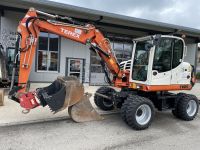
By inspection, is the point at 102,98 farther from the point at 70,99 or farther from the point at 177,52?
the point at 177,52

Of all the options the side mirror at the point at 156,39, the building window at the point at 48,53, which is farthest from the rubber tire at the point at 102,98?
the building window at the point at 48,53

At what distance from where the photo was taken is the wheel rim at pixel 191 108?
748 centimetres

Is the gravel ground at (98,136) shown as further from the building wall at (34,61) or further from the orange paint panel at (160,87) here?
the building wall at (34,61)

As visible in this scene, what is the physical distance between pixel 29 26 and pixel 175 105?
4.76 metres

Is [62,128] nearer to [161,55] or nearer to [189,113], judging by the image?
[161,55]

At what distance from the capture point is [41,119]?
683 cm

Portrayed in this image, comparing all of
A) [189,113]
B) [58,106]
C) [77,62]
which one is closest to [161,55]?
[189,113]

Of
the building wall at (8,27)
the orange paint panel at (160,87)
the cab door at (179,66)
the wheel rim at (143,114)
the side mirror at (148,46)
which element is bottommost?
the wheel rim at (143,114)

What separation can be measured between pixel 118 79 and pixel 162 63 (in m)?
1.39

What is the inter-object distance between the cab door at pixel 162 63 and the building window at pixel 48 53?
31.3 feet

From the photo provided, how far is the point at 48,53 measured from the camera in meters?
15.1

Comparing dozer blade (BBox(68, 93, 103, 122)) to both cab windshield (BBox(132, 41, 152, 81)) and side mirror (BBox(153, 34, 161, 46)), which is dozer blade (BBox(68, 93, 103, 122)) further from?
side mirror (BBox(153, 34, 161, 46))

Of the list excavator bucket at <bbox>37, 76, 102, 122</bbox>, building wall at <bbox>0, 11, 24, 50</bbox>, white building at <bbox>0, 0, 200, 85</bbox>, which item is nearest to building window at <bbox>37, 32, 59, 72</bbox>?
white building at <bbox>0, 0, 200, 85</bbox>

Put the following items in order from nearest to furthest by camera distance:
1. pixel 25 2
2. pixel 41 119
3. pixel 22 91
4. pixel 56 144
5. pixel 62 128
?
1. pixel 56 144
2. pixel 22 91
3. pixel 62 128
4. pixel 41 119
5. pixel 25 2
